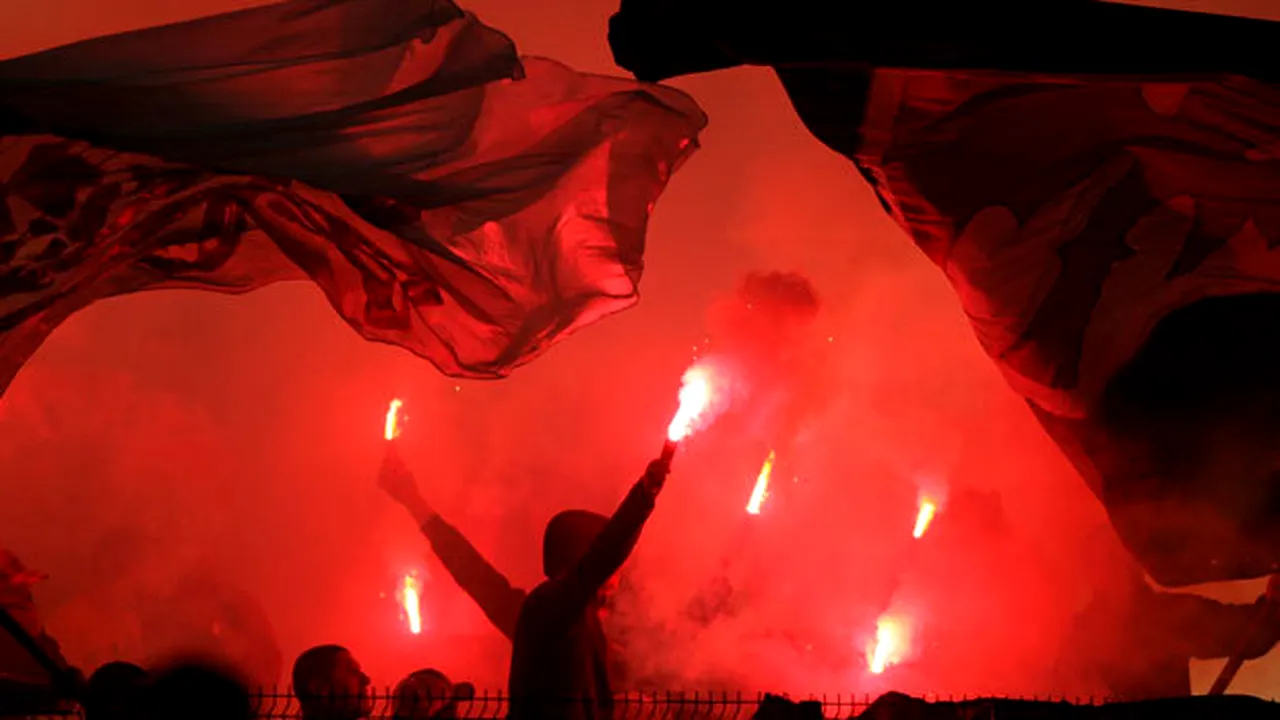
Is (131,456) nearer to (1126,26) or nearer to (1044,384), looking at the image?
(1044,384)

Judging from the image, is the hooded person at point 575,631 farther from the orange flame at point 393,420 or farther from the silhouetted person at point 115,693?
the orange flame at point 393,420

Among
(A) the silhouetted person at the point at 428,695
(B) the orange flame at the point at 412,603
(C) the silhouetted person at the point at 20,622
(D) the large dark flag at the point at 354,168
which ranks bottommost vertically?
(B) the orange flame at the point at 412,603

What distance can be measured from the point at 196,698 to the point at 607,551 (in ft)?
4.91

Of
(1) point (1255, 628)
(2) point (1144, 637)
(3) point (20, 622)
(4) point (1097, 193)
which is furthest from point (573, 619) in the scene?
(2) point (1144, 637)

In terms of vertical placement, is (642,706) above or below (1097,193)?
below

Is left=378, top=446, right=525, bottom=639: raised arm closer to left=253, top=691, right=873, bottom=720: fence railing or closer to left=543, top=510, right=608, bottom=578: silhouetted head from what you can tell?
left=253, top=691, right=873, bottom=720: fence railing

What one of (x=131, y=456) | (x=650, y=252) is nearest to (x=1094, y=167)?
(x=650, y=252)

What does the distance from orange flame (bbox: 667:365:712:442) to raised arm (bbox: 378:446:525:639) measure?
173 cm

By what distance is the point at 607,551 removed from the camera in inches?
166

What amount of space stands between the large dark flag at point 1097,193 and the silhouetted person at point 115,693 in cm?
219

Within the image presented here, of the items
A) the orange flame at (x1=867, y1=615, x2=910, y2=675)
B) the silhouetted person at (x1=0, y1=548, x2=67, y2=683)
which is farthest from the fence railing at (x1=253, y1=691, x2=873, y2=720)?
the silhouetted person at (x1=0, y1=548, x2=67, y2=683)

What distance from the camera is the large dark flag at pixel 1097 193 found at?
3.76 m

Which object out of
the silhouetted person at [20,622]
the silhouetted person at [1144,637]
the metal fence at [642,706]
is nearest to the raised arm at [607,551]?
the metal fence at [642,706]

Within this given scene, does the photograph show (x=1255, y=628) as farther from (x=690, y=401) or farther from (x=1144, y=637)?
(x=690, y=401)
